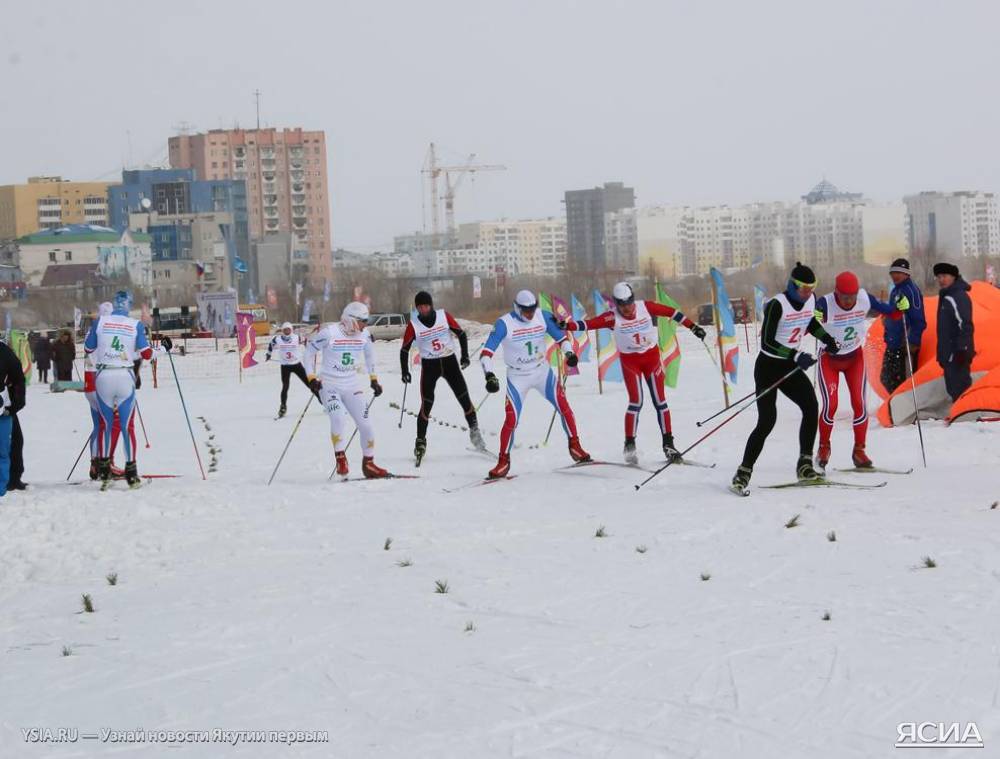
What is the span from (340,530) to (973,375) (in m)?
8.67

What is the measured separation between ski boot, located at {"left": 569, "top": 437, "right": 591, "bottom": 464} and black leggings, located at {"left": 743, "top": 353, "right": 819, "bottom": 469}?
7.63ft

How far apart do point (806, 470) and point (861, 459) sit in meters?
1.01

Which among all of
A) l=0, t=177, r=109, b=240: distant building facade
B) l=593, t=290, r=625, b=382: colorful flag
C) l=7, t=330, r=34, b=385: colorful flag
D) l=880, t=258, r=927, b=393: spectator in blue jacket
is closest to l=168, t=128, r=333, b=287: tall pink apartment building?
l=0, t=177, r=109, b=240: distant building facade

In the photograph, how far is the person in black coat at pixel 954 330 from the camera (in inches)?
591

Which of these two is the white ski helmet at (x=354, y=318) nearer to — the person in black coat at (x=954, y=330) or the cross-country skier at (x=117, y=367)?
the cross-country skier at (x=117, y=367)

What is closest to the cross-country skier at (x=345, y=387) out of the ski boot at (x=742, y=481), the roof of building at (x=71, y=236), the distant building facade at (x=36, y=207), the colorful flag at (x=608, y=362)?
the ski boot at (x=742, y=481)

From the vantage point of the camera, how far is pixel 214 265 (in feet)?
457

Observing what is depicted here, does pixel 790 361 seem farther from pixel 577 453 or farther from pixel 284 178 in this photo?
pixel 284 178

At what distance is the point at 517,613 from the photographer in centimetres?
745

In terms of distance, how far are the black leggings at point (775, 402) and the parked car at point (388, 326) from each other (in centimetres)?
5557

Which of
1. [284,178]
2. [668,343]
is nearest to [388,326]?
[668,343]

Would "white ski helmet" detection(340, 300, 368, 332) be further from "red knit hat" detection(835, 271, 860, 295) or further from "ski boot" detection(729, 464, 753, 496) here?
"red knit hat" detection(835, 271, 860, 295)

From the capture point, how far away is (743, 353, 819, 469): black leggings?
11008 millimetres

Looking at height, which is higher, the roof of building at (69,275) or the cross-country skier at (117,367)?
the roof of building at (69,275)
